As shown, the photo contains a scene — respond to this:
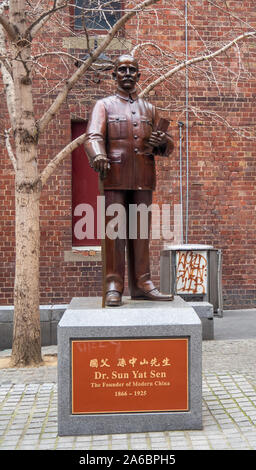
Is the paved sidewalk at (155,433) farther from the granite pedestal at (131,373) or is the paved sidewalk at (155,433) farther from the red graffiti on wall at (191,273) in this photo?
the red graffiti on wall at (191,273)

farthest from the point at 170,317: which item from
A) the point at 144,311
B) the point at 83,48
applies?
the point at 83,48

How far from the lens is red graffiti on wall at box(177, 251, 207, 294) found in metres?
10.2

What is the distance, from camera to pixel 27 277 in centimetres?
733

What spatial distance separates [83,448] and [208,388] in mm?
2044

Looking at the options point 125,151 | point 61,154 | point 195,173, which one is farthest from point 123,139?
point 195,173

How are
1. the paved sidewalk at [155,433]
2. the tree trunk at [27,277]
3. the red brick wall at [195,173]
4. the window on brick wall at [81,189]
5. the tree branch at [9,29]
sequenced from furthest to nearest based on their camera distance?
1. the window on brick wall at [81,189]
2. the red brick wall at [195,173]
3. the tree trunk at [27,277]
4. the tree branch at [9,29]
5. the paved sidewalk at [155,433]

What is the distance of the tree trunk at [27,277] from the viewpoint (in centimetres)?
728

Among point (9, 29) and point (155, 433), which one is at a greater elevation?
point (9, 29)

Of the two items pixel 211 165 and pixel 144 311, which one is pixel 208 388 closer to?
pixel 144 311

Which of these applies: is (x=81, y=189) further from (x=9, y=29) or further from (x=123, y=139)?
(x=123, y=139)

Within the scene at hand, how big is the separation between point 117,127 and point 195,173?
625cm

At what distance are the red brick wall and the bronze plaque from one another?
21.0 feet

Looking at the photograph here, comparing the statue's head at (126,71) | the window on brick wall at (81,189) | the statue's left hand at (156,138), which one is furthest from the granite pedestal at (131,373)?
the window on brick wall at (81,189)

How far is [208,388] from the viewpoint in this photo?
5.89m
